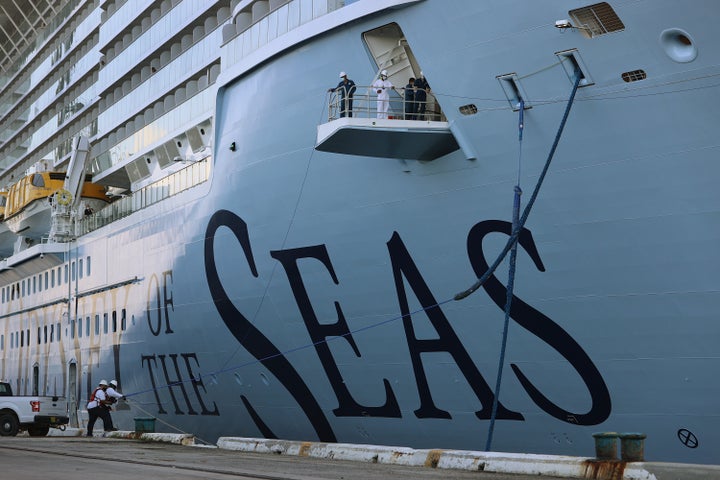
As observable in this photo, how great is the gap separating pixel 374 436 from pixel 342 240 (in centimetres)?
300

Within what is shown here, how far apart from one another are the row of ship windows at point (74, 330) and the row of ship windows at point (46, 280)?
Result: 1.27m

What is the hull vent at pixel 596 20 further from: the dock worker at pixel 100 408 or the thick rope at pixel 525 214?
the dock worker at pixel 100 408

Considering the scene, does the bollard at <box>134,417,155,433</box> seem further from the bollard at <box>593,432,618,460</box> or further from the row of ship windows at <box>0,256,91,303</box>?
the bollard at <box>593,432,618,460</box>

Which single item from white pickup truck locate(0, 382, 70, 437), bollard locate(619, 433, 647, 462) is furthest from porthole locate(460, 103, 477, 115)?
white pickup truck locate(0, 382, 70, 437)

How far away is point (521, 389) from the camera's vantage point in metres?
13.3

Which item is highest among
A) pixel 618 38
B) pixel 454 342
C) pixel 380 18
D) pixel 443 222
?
pixel 380 18

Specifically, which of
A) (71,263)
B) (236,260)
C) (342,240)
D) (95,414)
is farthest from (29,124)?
(342,240)

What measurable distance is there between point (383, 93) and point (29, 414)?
14.2 metres

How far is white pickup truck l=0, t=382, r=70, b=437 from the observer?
24.0 metres

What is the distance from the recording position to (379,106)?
14469mm

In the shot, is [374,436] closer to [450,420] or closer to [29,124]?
[450,420]

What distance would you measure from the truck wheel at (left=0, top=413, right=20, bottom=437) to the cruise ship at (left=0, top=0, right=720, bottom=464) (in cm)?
392

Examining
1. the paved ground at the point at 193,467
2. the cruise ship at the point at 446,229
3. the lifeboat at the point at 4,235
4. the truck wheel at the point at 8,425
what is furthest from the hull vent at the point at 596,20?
the lifeboat at the point at 4,235

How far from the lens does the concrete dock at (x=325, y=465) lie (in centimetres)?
1014
